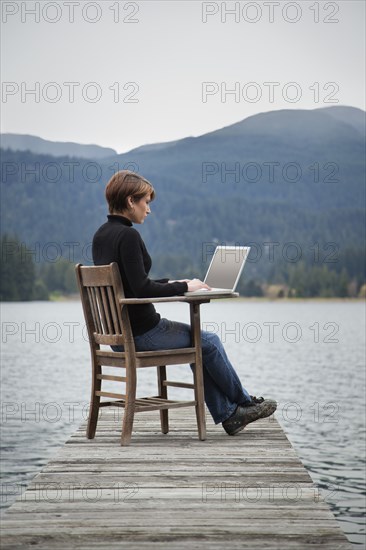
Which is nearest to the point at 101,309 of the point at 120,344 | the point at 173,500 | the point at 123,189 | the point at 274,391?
the point at 120,344

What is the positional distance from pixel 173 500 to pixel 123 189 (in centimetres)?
201

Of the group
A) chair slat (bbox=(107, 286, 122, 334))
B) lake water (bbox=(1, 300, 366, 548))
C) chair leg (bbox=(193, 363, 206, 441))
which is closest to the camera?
chair slat (bbox=(107, 286, 122, 334))

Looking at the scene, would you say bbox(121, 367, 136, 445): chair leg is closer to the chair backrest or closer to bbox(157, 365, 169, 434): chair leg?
the chair backrest

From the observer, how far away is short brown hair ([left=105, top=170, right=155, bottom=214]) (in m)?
5.45

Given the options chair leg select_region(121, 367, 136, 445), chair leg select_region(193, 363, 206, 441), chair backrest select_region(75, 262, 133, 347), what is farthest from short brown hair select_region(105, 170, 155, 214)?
chair leg select_region(193, 363, 206, 441)

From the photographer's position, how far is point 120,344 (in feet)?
18.0

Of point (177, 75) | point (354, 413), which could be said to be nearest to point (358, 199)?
point (177, 75)

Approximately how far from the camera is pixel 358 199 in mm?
128000

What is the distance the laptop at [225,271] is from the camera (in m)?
5.55

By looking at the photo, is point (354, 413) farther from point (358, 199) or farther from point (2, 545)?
point (358, 199)

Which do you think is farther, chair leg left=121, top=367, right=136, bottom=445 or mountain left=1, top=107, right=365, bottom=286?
mountain left=1, top=107, right=365, bottom=286

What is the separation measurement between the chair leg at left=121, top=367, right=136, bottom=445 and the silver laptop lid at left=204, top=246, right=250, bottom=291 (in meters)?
0.77

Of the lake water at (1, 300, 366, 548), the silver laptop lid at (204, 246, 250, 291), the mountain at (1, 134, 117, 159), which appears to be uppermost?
the mountain at (1, 134, 117, 159)

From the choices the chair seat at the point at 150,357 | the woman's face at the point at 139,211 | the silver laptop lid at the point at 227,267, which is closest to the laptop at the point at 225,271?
the silver laptop lid at the point at 227,267
